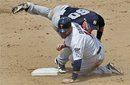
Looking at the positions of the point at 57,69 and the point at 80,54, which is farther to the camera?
the point at 57,69

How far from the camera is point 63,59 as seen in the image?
8.84 meters

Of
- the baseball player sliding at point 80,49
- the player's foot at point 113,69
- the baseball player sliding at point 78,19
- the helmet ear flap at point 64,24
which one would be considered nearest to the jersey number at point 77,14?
the baseball player sliding at point 78,19

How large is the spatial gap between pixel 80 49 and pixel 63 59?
1000 millimetres

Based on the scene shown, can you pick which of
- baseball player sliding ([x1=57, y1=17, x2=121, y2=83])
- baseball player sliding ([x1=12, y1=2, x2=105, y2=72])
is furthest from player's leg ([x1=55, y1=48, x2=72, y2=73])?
baseball player sliding ([x1=57, y1=17, x2=121, y2=83])

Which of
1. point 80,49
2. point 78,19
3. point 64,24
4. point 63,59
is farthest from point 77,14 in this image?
point 80,49

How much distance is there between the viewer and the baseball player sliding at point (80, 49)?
311 inches

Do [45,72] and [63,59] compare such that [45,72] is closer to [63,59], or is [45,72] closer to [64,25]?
[63,59]

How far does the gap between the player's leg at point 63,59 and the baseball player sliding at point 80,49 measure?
34 centimetres

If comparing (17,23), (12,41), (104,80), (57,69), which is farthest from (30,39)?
(104,80)

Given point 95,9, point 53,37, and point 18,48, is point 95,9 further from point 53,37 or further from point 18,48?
point 18,48

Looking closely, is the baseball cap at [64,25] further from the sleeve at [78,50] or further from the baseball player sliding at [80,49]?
the sleeve at [78,50]

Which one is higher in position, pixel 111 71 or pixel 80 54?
pixel 80 54

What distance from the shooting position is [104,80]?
8.20 m

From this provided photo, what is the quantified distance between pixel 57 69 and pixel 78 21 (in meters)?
0.92
